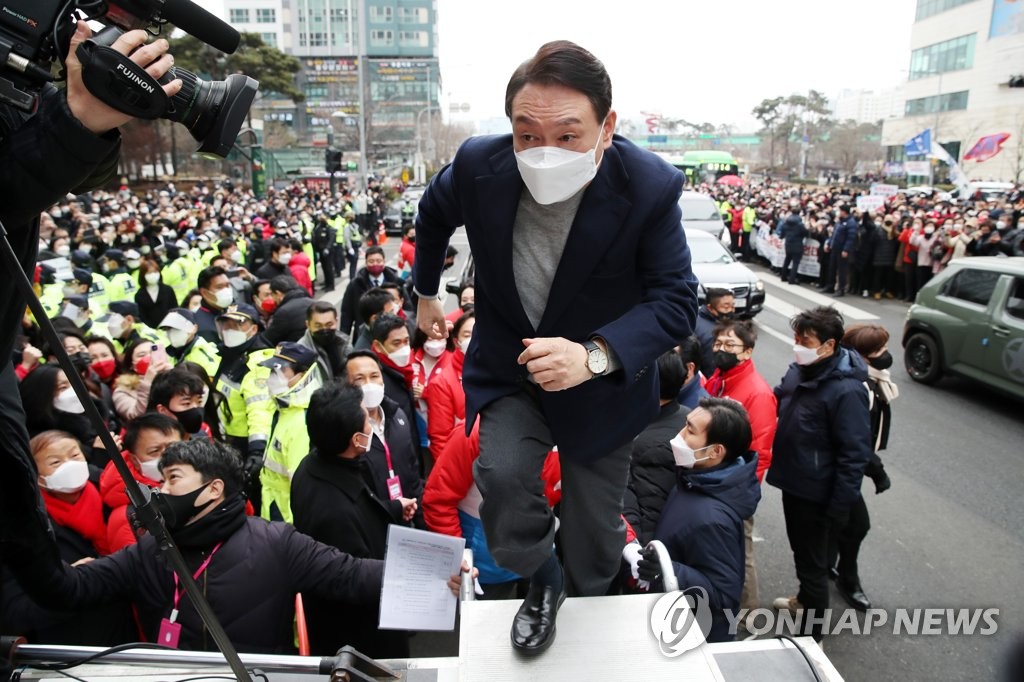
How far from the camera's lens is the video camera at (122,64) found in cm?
131

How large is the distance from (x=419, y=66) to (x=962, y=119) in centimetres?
6880

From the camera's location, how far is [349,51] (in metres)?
99.7

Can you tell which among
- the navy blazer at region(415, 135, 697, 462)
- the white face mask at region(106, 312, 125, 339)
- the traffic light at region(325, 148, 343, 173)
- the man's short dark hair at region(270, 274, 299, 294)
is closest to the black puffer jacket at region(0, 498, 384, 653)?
the navy blazer at region(415, 135, 697, 462)

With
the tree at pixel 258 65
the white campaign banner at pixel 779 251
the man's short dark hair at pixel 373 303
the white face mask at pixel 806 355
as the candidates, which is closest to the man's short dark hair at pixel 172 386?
the man's short dark hair at pixel 373 303

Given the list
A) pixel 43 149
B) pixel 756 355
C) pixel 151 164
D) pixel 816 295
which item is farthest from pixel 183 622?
pixel 151 164

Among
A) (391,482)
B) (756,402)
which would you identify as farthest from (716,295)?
(391,482)

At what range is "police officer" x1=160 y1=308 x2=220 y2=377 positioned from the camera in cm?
575

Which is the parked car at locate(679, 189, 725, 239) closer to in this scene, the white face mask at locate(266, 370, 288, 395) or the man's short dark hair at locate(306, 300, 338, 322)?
the man's short dark hair at locate(306, 300, 338, 322)

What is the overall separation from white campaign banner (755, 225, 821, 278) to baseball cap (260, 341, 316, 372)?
16.4 m

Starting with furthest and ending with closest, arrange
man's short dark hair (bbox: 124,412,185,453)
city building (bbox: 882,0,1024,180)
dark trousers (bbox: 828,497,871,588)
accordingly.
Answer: city building (bbox: 882,0,1024,180)
dark trousers (bbox: 828,497,871,588)
man's short dark hair (bbox: 124,412,185,453)

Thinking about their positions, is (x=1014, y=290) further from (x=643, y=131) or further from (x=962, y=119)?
(x=643, y=131)

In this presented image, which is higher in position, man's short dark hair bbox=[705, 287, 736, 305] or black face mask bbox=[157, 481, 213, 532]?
man's short dark hair bbox=[705, 287, 736, 305]

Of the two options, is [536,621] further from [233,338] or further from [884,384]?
[233,338]

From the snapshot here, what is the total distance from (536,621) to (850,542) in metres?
3.25
